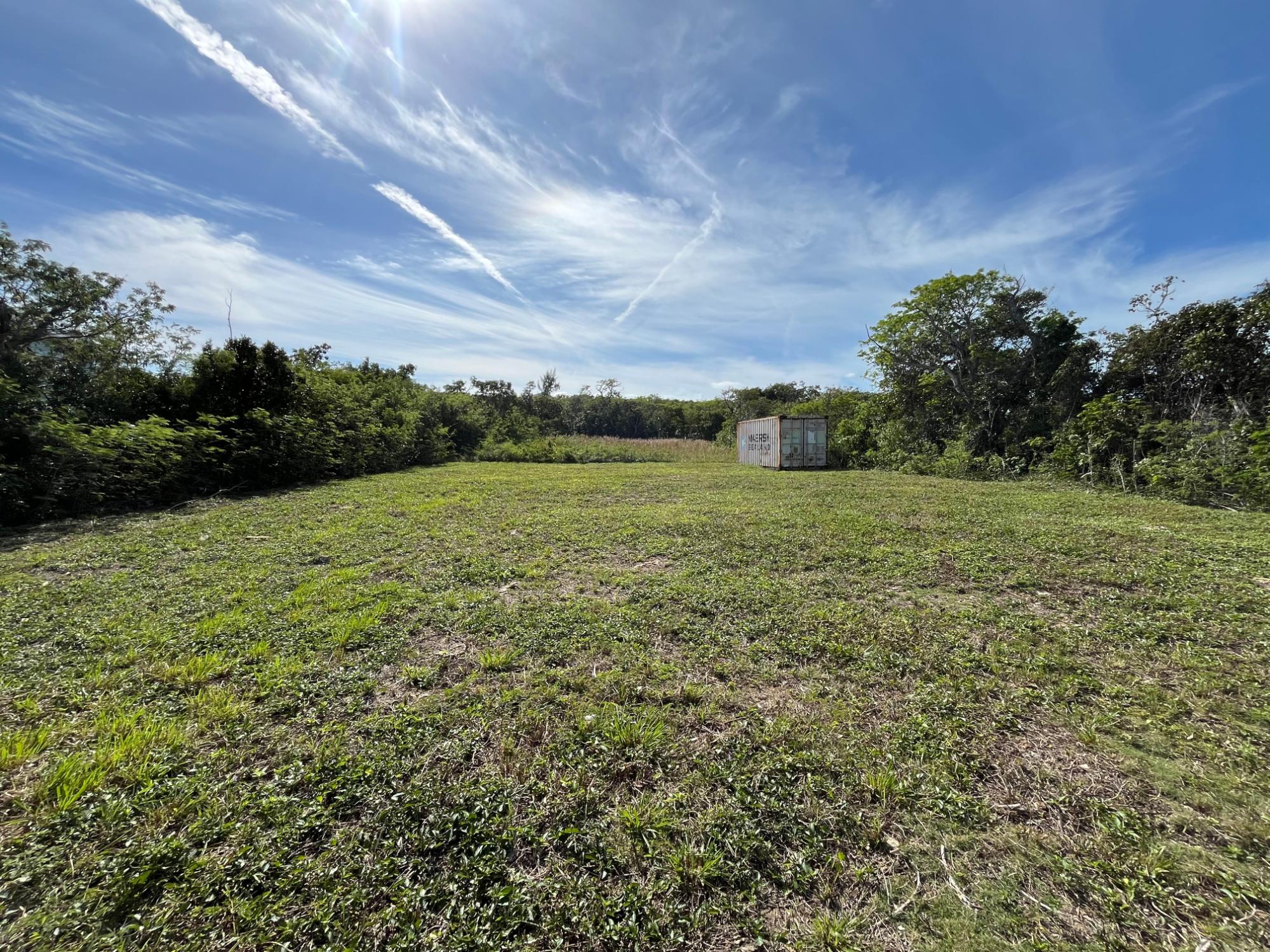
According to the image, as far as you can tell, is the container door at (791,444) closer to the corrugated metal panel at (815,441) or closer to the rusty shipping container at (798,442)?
the rusty shipping container at (798,442)

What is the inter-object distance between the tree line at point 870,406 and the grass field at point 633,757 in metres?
3.28

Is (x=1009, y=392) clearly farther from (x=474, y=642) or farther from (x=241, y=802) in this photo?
(x=241, y=802)

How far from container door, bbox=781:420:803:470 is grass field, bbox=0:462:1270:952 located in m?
11.1

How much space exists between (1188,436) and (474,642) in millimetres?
11991

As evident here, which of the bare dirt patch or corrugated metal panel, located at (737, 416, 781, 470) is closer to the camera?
the bare dirt patch

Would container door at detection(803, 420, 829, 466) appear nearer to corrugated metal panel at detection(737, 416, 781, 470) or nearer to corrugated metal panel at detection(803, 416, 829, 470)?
corrugated metal panel at detection(803, 416, 829, 470)

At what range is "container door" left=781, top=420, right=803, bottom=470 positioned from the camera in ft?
49.5

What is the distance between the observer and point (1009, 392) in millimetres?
12391

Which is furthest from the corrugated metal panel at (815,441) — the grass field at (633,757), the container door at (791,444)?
the grass field at (633,757)

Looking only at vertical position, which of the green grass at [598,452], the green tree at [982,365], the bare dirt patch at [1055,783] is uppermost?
the green tree at [982,365]

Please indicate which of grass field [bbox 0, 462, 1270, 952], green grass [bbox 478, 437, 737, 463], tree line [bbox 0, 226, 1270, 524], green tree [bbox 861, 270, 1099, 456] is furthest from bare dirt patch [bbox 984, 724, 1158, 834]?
green grass [bbox 478, 437, 737, 463]

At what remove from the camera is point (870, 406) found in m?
15.7

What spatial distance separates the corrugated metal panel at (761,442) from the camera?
15305 millimetres

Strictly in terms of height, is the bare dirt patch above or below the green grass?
below
